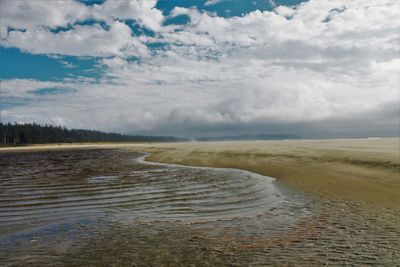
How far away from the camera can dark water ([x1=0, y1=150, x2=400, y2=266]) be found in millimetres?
9047

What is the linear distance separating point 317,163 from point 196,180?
1331 centimetres

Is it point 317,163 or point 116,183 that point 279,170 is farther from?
point 116,183

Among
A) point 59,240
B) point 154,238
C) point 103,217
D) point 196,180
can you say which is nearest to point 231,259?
point 154,238

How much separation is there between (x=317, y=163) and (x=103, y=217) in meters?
23.9

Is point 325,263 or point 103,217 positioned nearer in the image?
point 325,263

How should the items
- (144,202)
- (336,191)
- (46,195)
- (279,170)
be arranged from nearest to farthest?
(144,202) < (336,191) < (46,195) < (279,170)

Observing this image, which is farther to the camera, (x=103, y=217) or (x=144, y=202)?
(x=144, y=202)

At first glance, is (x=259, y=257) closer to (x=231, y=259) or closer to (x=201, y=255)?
(x=231, y=259)

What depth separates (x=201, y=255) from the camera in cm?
930

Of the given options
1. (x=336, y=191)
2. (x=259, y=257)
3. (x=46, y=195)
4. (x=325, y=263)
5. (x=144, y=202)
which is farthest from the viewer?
(x=46, y=195)

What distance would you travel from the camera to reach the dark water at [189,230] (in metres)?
9.05

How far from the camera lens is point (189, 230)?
12180 mm

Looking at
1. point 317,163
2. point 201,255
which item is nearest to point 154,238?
point 201,255

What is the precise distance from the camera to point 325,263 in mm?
8367
